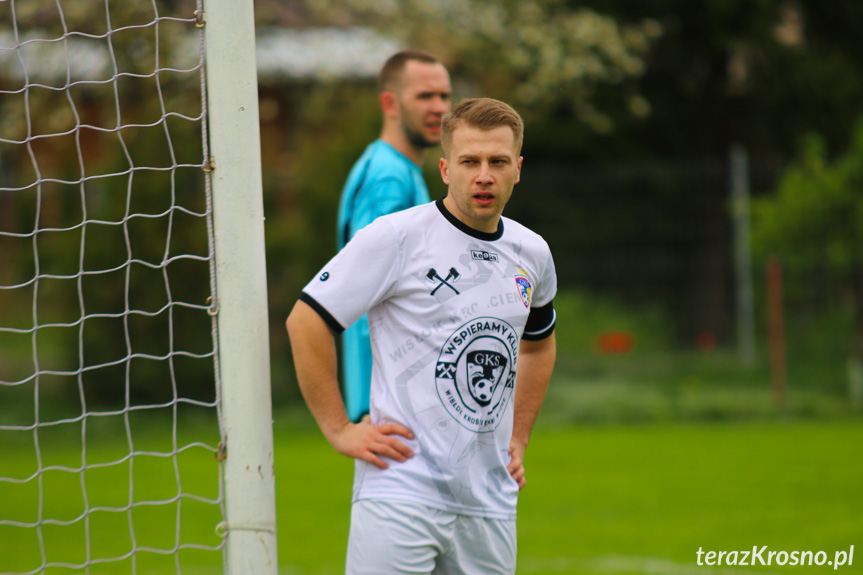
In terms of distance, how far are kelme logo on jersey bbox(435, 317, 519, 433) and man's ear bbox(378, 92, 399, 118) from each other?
1.37 metres

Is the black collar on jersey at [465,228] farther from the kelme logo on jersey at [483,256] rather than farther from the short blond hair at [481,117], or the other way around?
the short blond hair at [481,117]

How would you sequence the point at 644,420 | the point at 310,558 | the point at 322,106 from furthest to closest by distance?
the point at 322,106 → the point at 644,420 → the point at 310,558

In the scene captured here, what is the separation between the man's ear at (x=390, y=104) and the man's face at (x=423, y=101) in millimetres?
27

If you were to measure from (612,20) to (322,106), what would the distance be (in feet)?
16.1

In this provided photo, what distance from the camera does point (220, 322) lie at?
2.75 m

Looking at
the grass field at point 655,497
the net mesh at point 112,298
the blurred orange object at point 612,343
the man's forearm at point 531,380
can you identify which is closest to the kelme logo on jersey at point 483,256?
the man's forearm at point 531,380

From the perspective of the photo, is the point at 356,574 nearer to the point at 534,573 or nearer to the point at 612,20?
the point at 534,573

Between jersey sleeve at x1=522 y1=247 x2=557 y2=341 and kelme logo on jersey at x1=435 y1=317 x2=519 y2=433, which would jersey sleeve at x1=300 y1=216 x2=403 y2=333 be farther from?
jersey sleeve at x1=522 y1=247 x2=557 y2=341

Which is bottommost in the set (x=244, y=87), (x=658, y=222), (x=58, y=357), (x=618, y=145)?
(x=244, y=87)

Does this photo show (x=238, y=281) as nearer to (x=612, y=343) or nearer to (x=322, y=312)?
(x=322, y=312)

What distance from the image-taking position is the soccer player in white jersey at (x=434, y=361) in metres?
2.44

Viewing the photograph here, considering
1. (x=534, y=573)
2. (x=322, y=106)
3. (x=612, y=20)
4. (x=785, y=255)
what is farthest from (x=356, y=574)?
(x=322, y=106)

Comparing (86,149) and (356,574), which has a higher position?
(86,149)

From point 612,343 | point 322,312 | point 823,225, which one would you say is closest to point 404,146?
point 322,312
